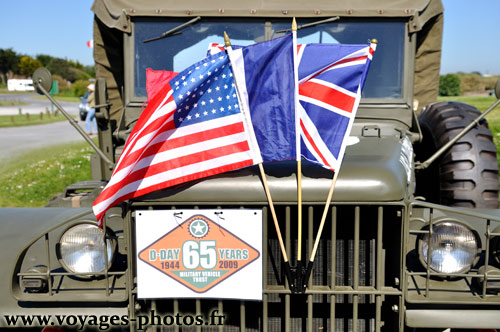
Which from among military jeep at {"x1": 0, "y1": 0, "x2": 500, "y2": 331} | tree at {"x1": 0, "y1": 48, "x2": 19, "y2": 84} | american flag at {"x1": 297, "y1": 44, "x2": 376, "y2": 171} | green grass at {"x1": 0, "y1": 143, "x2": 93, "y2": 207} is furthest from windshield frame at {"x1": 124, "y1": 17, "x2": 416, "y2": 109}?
tree at {"x1": 0, "y1": 48, "x2": 19, "y2": 84}

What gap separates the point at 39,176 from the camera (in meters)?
10.5

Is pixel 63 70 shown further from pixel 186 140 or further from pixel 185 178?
pixel 185 178

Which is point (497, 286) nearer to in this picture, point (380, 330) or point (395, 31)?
point (380, 330)

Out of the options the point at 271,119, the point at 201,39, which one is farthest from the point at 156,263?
the point at 201,39

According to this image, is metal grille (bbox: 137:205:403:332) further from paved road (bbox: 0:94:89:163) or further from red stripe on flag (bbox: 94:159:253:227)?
paved road (bbox: 0:94:89:163)

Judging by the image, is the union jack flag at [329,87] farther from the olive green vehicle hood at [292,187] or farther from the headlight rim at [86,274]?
the headlight rim at [86,274]

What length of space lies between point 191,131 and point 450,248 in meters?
1.41

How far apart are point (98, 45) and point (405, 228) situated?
3017 mm

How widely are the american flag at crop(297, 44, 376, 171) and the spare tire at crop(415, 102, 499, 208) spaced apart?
1.91 metres

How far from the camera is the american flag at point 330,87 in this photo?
9.82ft

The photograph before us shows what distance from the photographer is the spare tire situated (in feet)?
14.8

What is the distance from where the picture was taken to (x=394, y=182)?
9.27ft

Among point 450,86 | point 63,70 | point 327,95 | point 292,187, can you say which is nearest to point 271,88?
point 327,95

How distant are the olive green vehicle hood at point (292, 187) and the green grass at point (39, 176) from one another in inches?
254
